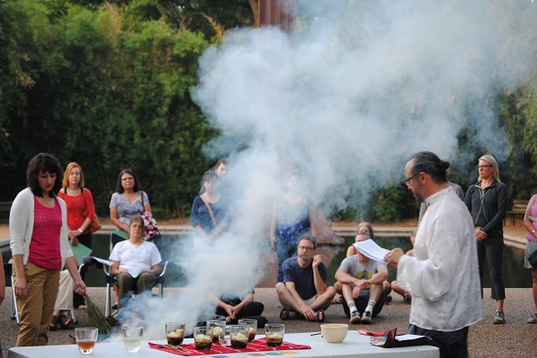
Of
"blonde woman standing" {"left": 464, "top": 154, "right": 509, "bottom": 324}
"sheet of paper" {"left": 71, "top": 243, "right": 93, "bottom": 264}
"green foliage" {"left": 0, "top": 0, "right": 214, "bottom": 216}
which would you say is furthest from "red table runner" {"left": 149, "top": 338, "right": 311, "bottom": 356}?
"green foliage" {"left": 0, "top": 0, "right": 214, "bottom": 216}

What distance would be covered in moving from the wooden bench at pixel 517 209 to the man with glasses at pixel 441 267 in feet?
67.1

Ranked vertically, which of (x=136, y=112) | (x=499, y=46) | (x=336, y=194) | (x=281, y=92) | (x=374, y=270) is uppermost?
(x=136, y=112)

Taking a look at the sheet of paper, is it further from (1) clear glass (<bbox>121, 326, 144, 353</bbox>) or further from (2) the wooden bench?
(2) the wooden bench

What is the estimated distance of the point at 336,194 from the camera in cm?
906

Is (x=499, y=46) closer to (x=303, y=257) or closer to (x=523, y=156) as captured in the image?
(x=303, y=257)

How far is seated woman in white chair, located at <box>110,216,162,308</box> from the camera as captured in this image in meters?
8.34

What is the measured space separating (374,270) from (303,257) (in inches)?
34.6

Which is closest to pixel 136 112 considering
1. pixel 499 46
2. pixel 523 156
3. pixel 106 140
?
pixel 106 140

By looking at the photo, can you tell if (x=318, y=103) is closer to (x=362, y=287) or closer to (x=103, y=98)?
(x=362, y=287)

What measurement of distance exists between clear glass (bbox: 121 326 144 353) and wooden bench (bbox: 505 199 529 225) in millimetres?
21385

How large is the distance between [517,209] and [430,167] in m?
20.7

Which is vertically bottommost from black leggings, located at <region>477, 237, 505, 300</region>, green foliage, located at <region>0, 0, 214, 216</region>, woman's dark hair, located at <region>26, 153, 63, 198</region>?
black leggings, located at <region>477, 237, 505, 300</region>

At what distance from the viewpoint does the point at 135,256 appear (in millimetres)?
8539

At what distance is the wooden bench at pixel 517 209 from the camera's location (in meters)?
24.1
